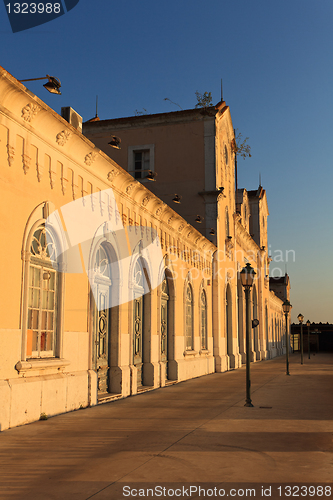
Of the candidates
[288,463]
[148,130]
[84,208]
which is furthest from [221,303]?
[288,463]

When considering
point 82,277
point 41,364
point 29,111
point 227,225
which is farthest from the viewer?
point 227,225

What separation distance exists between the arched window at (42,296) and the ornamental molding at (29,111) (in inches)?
76.8

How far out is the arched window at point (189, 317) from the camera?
19.3m

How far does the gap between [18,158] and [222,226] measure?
56.9 feet

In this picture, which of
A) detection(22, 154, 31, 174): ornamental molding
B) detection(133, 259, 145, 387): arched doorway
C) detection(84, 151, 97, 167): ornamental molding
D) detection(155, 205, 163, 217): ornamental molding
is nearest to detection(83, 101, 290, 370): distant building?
detection(155, 205, 163, 217): ornamental molding

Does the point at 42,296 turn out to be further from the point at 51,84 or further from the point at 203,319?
the point at 203,319

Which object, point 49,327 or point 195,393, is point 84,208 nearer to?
point 49,327

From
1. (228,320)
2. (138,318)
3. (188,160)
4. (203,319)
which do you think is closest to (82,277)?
(138,318)

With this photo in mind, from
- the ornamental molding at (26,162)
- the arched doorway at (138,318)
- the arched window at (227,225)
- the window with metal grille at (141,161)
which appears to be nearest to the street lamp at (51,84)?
the ornamental molding at (26,162)

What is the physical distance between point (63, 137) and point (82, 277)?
116 inches

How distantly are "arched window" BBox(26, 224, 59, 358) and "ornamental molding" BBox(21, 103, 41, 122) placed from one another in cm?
195

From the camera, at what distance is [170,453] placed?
20.5 ft

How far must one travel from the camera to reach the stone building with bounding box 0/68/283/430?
8.24 m

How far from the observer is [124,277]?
42.6ft
